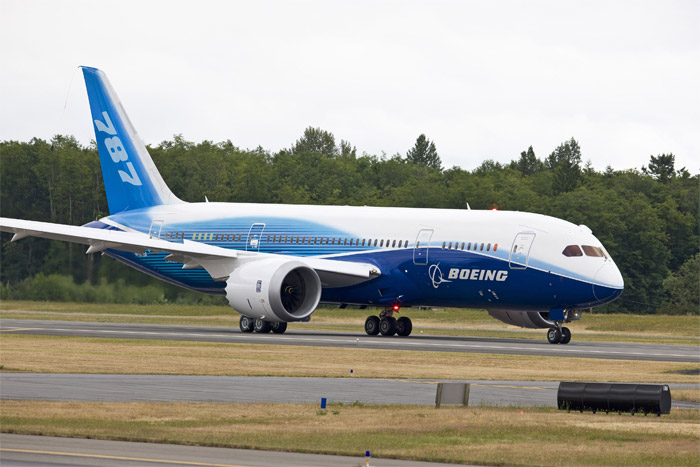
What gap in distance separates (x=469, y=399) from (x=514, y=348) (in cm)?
1647

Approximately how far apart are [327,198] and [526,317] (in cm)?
5709

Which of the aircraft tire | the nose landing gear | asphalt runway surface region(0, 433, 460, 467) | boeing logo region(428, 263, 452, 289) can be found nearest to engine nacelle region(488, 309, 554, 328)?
the nose landing gear

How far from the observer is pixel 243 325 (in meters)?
45.6

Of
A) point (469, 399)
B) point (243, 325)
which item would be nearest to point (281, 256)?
point (243, 325)

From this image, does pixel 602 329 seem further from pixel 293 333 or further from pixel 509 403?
pixel 509 403

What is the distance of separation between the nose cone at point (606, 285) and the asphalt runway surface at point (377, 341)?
179 centimetres

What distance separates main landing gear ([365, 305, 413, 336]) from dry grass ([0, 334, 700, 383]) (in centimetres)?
929

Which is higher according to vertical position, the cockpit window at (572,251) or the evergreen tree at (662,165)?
the evergreen tree at (662,165)

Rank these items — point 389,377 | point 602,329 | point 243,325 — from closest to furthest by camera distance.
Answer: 1. point 389,377
2. point 243,325
3. point 602,329

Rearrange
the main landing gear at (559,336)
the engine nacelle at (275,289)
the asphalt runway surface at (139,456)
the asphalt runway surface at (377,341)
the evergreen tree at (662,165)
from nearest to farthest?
the asphalt runway surface at (139,456) → the asphalt runway surface at (377,341) → the engine nacelle at (275,289) → the main landing gear at (559,336) → the evergreen tree at (662,165)

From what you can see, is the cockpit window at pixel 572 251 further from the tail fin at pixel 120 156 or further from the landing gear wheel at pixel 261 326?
the tail fin at pixel 120 156

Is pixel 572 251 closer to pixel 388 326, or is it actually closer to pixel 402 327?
pixel 402 327

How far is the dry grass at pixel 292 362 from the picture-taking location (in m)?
28.5

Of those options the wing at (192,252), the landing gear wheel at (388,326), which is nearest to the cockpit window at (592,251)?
the wing at (192,252)
